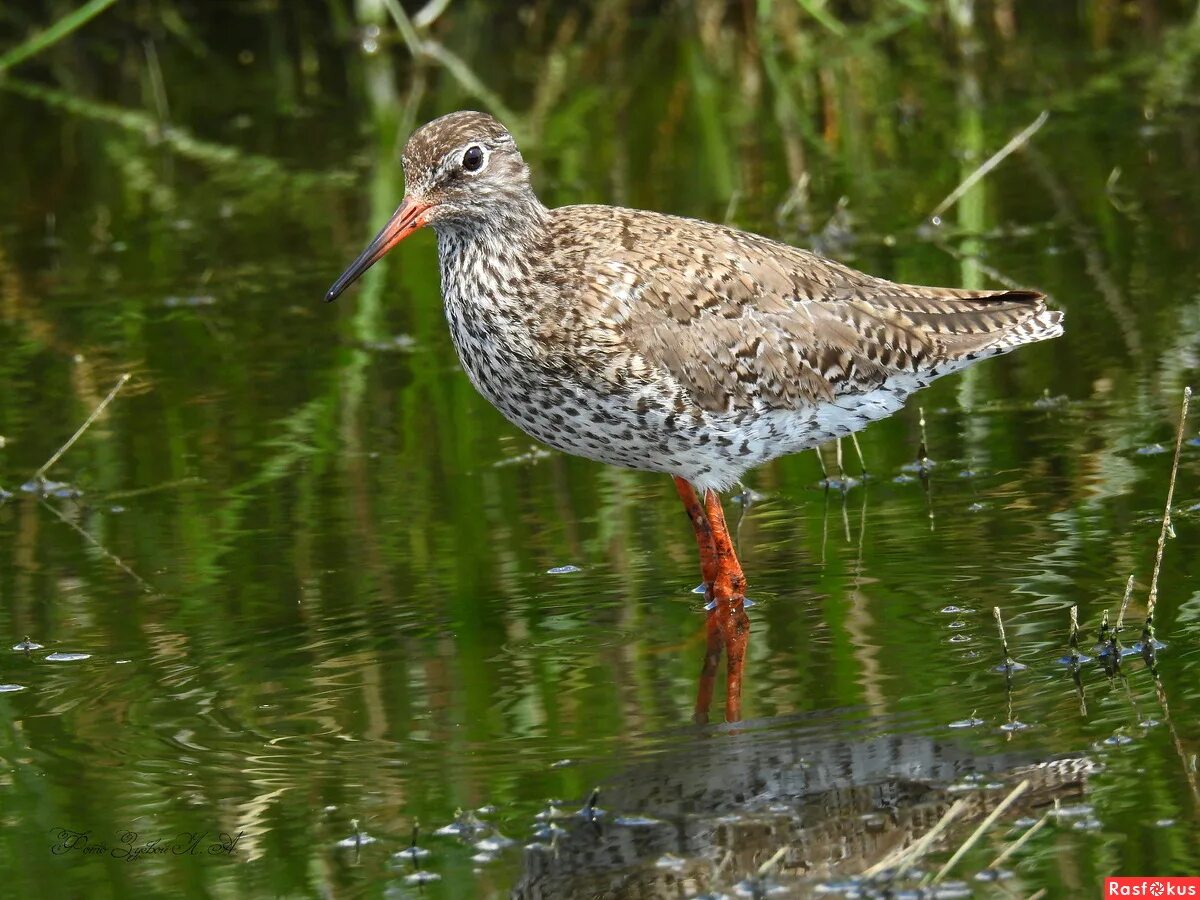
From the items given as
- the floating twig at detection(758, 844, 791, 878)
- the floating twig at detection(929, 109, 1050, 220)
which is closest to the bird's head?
the floating twig at detection(758, 844, 791, 878)

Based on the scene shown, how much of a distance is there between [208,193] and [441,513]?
6842 mm

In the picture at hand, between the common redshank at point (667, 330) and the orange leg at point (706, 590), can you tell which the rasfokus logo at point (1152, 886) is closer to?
the orange leg at point (706, 590)

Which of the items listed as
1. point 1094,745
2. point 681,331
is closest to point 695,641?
point 681,331

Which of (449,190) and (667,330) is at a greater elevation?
(449,190)

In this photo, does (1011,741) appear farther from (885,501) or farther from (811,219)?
(811,219)

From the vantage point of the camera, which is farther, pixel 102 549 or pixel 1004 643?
pixel 102 549

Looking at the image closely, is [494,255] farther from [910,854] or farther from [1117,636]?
[910,854]

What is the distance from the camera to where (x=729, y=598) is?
7.57 m

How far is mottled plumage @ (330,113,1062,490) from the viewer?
7.57 m

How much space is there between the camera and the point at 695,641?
7.29 meters
